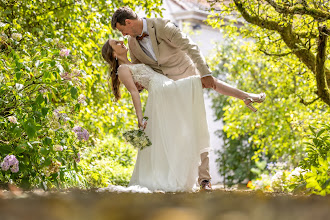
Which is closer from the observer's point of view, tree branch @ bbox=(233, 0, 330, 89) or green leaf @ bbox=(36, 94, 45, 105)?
green leaf @ bbox=(36, 94, 45, 105)

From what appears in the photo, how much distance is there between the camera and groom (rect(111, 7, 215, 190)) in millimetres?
4164

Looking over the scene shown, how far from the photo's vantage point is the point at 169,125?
413 centimetres

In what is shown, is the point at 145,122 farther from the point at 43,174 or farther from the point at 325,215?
the point at 325,215

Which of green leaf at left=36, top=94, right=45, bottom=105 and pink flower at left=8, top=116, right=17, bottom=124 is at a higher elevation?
green leaf at left=36, top=94, right=45, bottom=105

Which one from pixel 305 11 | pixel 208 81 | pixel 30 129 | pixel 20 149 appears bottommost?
pixel 20 149

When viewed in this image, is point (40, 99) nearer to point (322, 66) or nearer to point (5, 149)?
point (5, 149)

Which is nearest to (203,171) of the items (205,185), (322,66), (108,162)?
(205,185)

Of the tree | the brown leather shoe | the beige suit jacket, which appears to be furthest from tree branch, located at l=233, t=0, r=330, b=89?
the brown leather shoe

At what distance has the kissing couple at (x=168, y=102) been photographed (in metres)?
4.04

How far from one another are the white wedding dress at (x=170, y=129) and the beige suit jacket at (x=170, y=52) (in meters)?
0.14

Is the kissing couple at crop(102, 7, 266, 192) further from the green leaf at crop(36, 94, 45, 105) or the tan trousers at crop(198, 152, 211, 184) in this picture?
the green leaf at crop(36, 94, 45, 105)

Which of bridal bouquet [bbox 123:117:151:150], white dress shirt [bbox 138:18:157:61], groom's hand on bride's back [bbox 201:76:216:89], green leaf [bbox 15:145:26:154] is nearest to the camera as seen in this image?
green leaf [bbox 15:145:26:154]

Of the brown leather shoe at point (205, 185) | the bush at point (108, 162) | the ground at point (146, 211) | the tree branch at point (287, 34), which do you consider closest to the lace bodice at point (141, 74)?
the brown leather shoe at point (205, 185)

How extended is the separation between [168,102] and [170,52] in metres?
0.46
